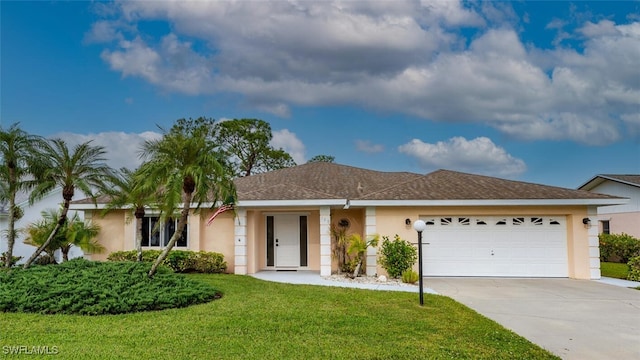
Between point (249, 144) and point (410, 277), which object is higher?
point (249, 144)

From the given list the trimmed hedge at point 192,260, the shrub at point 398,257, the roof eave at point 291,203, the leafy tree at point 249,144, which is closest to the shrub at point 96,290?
the trimmed hedge at point 192,260

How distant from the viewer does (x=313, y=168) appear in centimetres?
2131

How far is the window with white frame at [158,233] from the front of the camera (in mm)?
15336

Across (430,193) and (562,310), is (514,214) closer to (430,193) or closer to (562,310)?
(430,193)

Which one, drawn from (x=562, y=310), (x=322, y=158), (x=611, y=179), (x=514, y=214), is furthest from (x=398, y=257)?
(x=322, y=158)

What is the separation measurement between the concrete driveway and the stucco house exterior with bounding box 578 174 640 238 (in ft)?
44.6

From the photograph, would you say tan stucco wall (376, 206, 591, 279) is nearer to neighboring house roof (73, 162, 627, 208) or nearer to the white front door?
neighboring house roof (73, 162, 627, 208)

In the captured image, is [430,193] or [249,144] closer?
[430,193]

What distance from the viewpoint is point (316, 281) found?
1270 cm

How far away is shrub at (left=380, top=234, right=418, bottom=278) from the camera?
13.2 metres

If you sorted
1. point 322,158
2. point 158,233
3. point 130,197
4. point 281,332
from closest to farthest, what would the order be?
1. point 281,332
2. point 130,197
3. point 158,233
4. point 322,158

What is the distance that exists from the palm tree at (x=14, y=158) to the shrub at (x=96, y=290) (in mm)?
2640

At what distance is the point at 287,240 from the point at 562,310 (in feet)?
31.5

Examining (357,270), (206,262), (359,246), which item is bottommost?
(357,270)
